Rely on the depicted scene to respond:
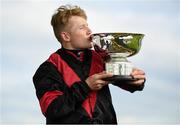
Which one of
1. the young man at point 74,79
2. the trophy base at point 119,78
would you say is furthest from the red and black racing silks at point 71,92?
Result: the trophy base at point 119,78

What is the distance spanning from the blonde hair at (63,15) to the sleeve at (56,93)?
27 cm

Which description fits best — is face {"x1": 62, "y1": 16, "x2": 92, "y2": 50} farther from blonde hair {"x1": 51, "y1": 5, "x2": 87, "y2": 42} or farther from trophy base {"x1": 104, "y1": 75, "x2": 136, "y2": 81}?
trophy base {"x1": 104, "y1": 75, "x2": 136, "y2": 81}

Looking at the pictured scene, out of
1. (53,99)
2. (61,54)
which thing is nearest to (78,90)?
(53,99)

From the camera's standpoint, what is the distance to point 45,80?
7.62 feet

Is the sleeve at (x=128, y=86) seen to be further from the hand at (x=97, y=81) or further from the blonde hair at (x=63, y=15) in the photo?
the blonde hair at (x=63, y=15)

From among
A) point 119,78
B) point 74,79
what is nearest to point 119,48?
point 119,78

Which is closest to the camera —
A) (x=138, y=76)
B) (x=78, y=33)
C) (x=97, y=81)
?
(x=97, y=81)

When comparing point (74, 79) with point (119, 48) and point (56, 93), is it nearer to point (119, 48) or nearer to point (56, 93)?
point (56, 93)

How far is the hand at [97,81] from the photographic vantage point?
2.22 metres

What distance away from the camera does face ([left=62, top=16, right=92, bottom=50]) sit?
2.40 meters

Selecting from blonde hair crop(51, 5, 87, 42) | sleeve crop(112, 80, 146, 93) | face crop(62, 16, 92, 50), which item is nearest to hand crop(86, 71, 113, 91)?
sleeve crop(112, 80, 146, 93)

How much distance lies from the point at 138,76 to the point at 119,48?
188 mm

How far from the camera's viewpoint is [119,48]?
2.31 metres

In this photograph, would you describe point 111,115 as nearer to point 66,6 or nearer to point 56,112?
point 56,112
